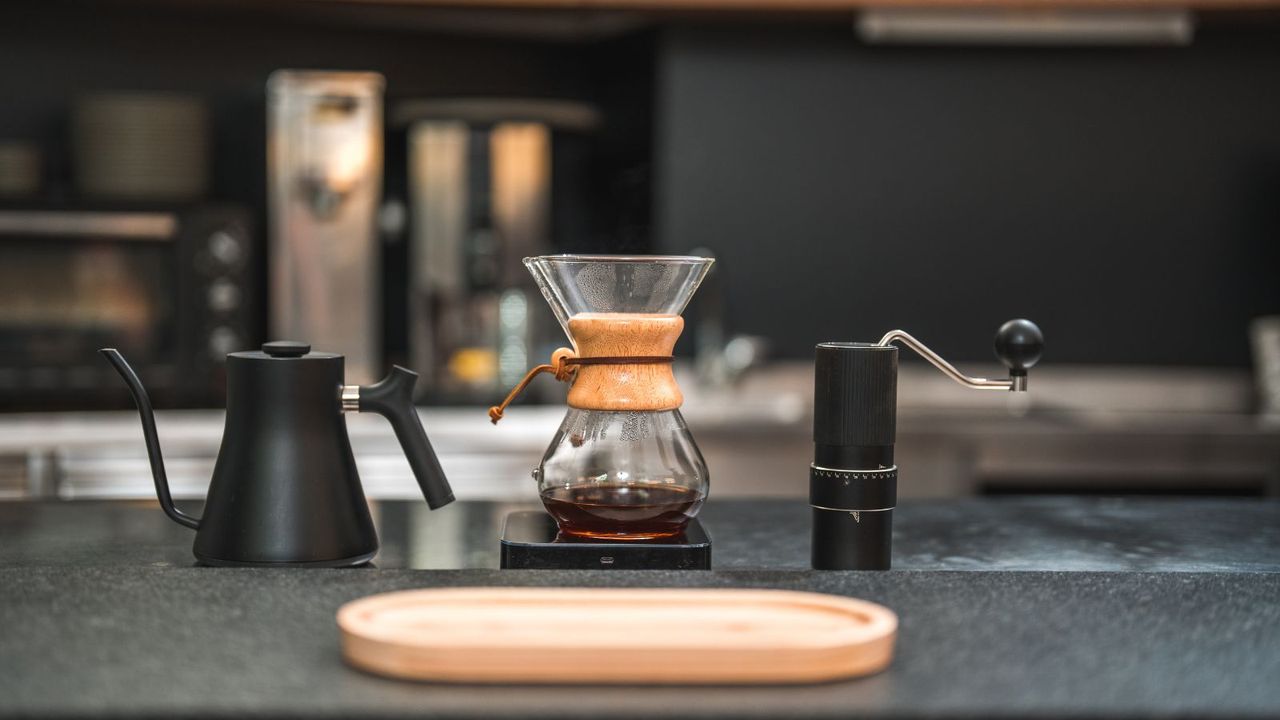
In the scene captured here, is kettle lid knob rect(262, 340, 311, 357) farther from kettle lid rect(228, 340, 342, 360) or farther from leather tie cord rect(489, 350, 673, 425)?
leather tie cord rect(489, 350, 673, 425)

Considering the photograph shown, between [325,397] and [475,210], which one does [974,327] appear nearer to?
[475,210]

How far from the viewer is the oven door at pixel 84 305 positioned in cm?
310

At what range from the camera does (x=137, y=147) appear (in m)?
3.22

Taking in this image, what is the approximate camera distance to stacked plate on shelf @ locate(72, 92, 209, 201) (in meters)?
3.20

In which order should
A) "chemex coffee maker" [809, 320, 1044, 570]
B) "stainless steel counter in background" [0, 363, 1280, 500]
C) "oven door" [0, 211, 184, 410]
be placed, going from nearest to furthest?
"chemex coffee maker" [809, 320, 1044, 570] → "stainless steel counter in background" [0, 363, 1280, 500] → "oven door" [0, 211, 184, 410]

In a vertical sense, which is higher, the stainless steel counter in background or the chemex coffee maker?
the chemex coffee maker

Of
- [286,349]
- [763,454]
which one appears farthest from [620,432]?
[763,454]

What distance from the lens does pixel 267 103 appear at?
3348 millimetres

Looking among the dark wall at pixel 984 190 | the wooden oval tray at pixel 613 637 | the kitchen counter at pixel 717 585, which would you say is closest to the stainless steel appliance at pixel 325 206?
the dark wall at pixel 984 190

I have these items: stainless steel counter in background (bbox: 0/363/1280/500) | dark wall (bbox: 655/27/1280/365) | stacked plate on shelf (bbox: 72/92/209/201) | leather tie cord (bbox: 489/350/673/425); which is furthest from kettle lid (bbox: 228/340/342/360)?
dark wall (bbox: 655/27/1280/365)

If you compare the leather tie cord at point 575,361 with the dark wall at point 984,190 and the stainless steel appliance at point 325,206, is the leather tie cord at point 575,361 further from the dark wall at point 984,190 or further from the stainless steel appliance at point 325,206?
the dark wall at point 984,190

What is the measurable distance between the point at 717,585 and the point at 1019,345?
0.32 metres

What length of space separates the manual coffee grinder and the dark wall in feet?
8.55

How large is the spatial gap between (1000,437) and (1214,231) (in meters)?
1.15
